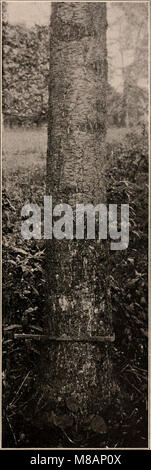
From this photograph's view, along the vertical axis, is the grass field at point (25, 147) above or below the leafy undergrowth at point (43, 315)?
above

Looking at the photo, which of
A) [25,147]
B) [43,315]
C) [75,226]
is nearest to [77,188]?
[75,226]

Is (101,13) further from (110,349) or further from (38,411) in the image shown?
(38,411)

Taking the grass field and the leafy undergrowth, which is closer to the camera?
the leafy undergrowth

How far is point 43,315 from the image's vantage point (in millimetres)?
3072

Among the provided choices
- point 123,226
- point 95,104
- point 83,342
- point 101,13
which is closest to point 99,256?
point 123,226

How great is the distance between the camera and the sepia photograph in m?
2.98

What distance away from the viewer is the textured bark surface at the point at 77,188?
9.72 ft

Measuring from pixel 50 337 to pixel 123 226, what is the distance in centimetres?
77

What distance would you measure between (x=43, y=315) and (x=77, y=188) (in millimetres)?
754

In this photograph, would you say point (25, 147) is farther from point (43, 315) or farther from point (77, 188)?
point (43, 315)

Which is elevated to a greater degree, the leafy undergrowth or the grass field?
the grass field

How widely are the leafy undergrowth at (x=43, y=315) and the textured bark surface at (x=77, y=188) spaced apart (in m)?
0.09

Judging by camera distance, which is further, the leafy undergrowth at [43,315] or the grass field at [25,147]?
the grass field at [25,147]

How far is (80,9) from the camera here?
2.94m
